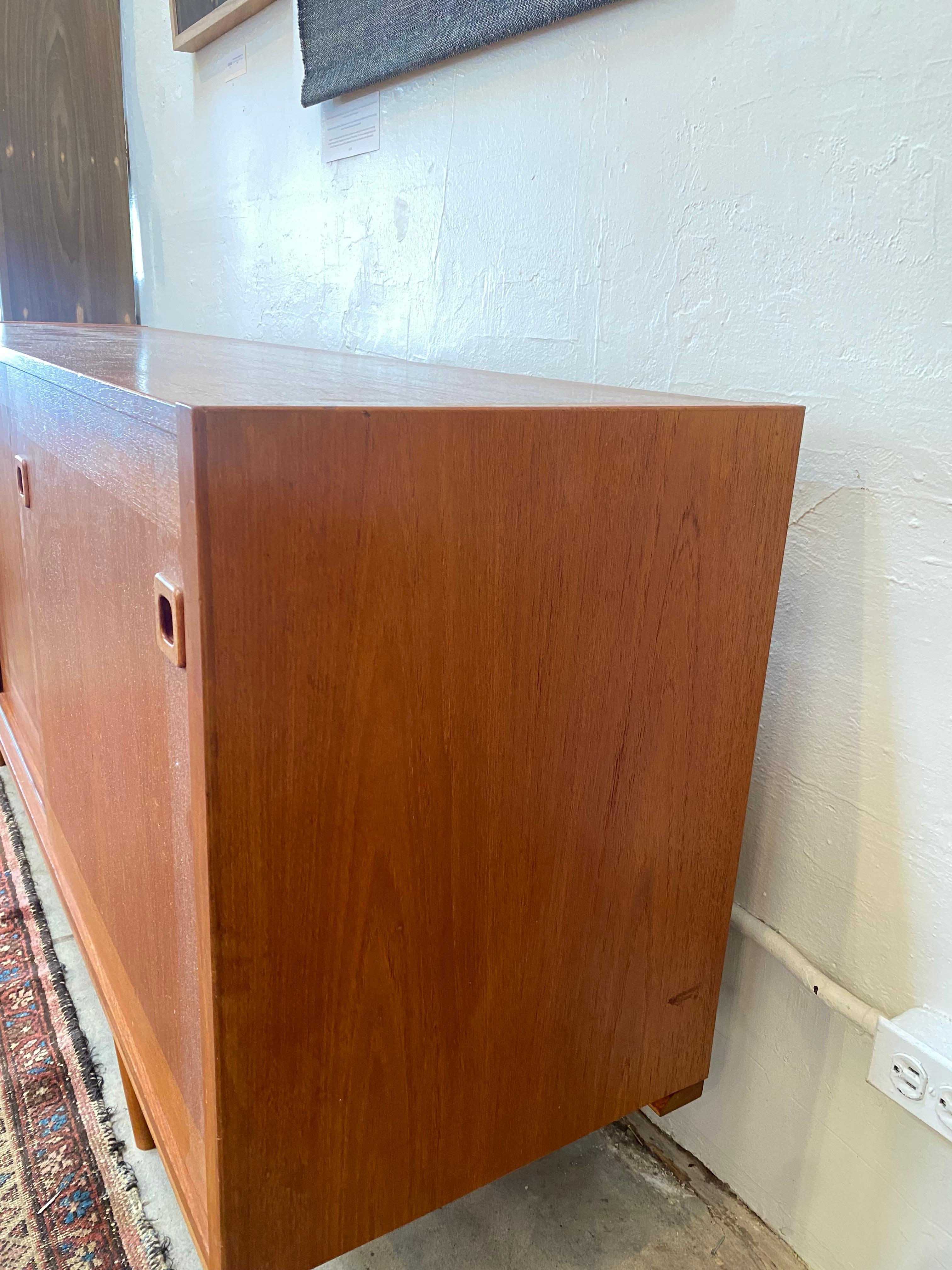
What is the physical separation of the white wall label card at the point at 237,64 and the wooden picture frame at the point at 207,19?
43 mm

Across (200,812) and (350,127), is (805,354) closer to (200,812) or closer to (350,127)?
(200,812)

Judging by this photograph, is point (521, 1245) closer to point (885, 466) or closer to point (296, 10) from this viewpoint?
point (885, 466)

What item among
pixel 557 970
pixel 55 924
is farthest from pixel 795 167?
pixel 55 924

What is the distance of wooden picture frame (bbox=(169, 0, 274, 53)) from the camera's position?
1536 mm

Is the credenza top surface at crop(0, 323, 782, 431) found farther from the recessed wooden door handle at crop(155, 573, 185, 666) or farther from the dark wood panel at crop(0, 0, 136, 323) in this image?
the dark wood panel at crop(0, 0, 136, 323)

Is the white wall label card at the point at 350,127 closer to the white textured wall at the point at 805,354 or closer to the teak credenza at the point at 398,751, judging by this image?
the white textured wall at the point at 805,354

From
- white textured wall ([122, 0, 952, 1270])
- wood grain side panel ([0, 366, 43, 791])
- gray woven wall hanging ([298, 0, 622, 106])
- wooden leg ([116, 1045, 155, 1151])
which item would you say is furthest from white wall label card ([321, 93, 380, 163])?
wooden leg ([116, 1045, 155, 1151])

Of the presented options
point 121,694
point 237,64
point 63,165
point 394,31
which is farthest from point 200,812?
point 63,165

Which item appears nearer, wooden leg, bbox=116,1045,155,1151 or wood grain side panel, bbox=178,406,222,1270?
wood grain side panel, bbox=178,406,222,1270

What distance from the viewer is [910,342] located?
2.36 feet

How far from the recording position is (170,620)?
571 mm

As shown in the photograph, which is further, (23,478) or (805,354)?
(23,478)

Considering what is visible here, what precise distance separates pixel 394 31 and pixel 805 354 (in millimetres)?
778

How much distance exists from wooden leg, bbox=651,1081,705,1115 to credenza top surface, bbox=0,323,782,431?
698mm
